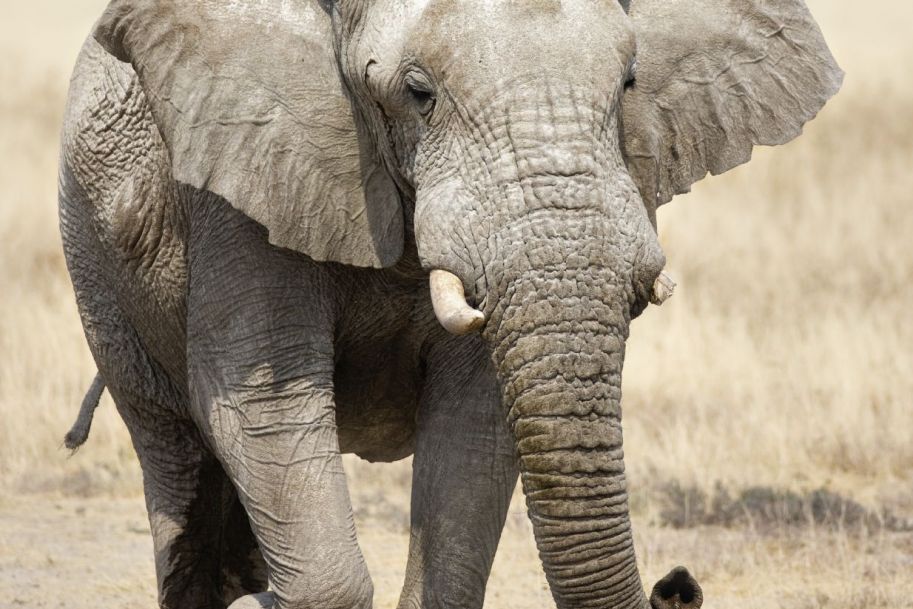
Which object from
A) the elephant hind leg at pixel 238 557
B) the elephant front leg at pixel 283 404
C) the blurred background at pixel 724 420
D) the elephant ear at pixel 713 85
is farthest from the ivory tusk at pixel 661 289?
the blurred background at pixel 724 420

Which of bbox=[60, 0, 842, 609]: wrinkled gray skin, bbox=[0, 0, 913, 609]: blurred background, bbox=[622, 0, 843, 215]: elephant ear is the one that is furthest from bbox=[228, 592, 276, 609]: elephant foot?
bbox=[0, 0, 913, 609]: blurred background

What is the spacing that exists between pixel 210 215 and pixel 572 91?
1.27 meters

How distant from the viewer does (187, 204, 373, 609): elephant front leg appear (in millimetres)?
4984

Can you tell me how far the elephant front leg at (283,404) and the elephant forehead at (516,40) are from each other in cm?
89

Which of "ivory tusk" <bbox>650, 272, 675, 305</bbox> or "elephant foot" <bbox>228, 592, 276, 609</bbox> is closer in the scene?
"ivory tusk" <bbox>650, 272, 675, 305</bbox>

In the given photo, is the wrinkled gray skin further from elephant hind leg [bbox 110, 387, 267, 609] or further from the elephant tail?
the elephant tail

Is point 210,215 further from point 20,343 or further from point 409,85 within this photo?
point 20,343

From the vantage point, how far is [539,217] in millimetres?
4145

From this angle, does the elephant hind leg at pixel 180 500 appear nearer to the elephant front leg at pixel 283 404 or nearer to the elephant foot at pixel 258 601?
the elephant foot at pixel 258 601

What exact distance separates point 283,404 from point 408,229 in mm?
564

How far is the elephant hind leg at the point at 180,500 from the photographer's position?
6.26 m

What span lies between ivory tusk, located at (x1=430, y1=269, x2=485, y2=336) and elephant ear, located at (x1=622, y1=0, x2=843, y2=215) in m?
0.75

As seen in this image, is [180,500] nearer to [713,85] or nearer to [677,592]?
[677,592]

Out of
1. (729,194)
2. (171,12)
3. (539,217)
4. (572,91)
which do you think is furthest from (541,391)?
(729,194)
